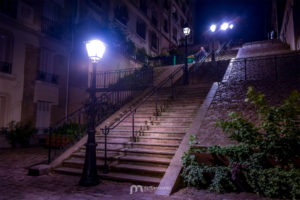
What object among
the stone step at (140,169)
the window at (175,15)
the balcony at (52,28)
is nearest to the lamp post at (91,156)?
the stone step at (140,169)

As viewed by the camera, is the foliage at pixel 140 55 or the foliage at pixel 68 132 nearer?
the foliage at pixel 68 132

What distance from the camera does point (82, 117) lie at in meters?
13.7

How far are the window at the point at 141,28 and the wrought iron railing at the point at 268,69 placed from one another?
13.4 meters

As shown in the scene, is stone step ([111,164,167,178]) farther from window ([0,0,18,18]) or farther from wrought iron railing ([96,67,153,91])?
window ([0,0,18,18])

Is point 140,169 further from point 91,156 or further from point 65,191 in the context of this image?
point 65,191

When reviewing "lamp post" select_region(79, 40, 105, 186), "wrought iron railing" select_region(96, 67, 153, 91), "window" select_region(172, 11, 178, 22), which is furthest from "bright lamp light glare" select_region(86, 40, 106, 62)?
"window" select_region(172, 11, 178, 22)

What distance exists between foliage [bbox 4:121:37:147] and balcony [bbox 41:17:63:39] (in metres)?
5.72

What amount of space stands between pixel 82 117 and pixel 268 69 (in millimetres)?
11308

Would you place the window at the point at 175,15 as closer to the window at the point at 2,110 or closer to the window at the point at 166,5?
the window at the point at 166,5

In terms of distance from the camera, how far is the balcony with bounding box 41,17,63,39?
45.1ft

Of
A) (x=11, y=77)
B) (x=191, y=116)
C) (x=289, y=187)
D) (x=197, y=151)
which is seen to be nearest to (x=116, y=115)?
(x=191, y=116)

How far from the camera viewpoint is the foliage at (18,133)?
441 inches

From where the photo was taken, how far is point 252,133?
210 inches

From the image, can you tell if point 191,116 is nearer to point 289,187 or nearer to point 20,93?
point 289,187
